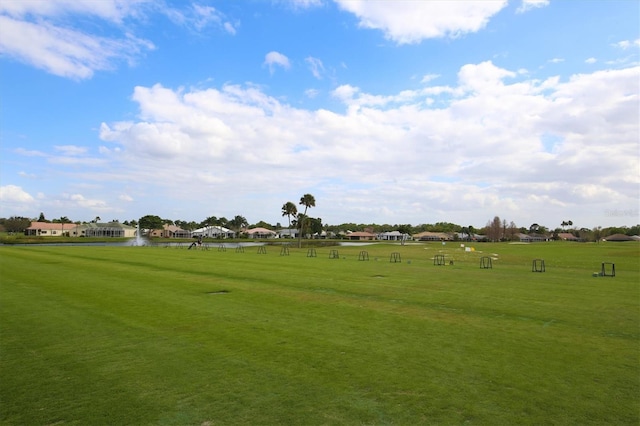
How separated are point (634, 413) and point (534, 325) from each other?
6156mm

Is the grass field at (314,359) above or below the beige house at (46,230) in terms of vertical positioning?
below

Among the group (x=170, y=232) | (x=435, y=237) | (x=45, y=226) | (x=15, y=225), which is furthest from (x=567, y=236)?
(x=15, y=225)

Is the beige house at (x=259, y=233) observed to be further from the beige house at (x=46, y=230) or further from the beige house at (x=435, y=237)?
the beige house at (x=46, y=230)

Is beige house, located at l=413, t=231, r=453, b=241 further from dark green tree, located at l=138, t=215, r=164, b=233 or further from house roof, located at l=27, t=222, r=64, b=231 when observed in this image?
house roof, located at l=27, t=222, r=64, b=231

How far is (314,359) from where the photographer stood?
8391mm

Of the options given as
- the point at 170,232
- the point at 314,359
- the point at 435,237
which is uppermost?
the point at 170,232

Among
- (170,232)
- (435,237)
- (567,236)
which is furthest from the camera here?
(567,236)

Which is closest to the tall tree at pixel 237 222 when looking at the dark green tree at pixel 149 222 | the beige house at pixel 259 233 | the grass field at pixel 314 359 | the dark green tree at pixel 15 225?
the beige house at pixel 259 233

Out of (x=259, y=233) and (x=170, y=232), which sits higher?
(x=170, y=232)

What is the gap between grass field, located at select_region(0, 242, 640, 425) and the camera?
5984 mm

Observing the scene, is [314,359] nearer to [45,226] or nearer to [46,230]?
[46,230]

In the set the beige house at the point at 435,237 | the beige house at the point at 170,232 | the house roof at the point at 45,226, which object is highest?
the house roof at the point at 45,226

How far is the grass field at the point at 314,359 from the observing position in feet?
19.6

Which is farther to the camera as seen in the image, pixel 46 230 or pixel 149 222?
pixel 149 222
